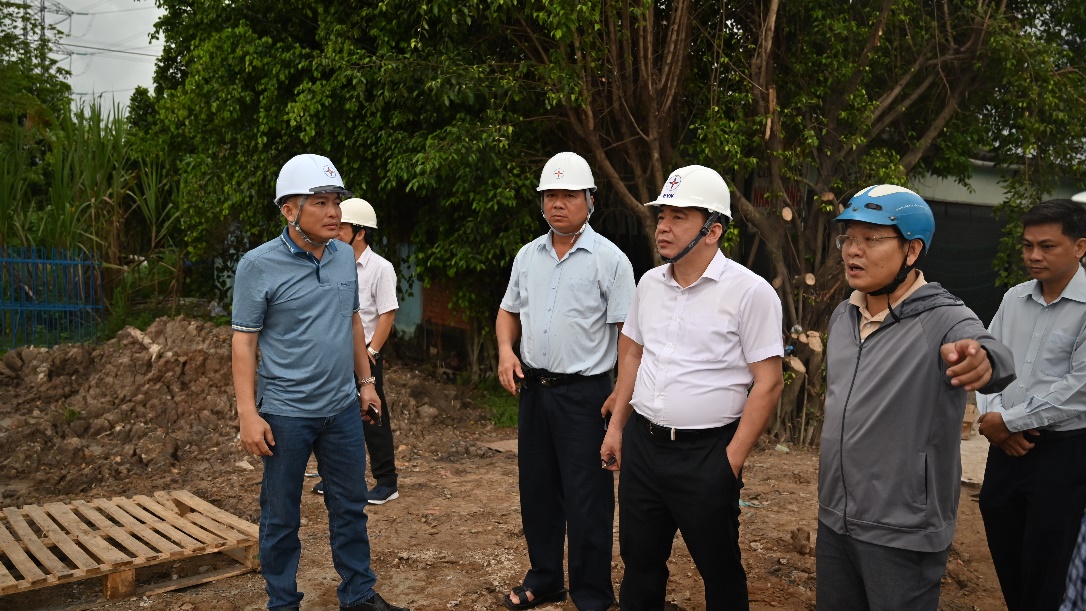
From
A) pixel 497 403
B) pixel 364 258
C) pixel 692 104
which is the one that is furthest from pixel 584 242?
pixel 497 403

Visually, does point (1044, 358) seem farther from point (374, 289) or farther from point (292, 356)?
point (374, 289)

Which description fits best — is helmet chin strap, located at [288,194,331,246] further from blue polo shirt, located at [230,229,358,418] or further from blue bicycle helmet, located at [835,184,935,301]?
blue bicycle helmet, located at [835,184,935,301]

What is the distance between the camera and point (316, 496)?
6.45 m

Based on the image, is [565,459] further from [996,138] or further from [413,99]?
[996,138]

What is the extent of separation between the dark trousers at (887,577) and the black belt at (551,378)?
5.13 ft

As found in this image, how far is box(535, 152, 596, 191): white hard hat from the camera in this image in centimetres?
406

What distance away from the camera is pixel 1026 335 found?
3.61m

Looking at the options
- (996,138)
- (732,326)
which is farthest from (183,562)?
(996,138)

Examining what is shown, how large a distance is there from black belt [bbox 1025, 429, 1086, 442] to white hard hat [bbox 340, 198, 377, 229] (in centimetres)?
433

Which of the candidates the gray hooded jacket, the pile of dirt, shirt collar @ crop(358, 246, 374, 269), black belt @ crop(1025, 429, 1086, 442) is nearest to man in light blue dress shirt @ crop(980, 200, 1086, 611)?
black belt @ crop(1025, 429, 1086, 442)

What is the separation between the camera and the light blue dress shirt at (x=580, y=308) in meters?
4.11

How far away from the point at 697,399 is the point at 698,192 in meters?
0.78

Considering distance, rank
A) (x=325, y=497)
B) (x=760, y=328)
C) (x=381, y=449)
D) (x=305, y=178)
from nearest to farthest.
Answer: (x=760, y=328) → (x=305, y=178) → (x=325, y=497) → (x=381, y=449)

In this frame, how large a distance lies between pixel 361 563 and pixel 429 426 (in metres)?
5.16
